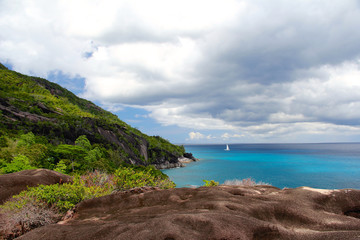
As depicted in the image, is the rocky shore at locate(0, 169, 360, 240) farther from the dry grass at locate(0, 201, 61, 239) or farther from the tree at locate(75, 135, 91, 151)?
the tree at locate(75, 135, 91, 151)

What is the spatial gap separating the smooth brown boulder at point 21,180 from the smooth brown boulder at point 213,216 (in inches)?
336

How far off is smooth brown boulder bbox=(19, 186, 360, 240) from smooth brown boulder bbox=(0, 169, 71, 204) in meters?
8.54

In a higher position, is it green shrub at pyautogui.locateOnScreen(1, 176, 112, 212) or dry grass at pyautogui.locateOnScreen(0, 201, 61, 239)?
green shrub at pyautogui.locateOnScreen(1, 176, 112, 212)

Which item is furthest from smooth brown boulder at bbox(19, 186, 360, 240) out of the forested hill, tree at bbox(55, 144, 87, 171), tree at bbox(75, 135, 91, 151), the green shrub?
tree at bbox(75, 135, 91, 151)

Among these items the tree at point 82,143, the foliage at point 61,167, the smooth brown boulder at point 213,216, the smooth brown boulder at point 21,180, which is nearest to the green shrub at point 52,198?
the smooth brown boulder at point 213,216

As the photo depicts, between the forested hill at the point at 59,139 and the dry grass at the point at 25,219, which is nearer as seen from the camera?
the dry grass at the point at 25,219

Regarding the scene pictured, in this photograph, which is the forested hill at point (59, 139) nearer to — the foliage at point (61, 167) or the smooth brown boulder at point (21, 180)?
the foliage at point (61, 167)

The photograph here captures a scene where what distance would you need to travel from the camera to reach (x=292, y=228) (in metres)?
5.63

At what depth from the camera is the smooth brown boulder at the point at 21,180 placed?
13374 millimetres

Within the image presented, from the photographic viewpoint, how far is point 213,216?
560 centimetres

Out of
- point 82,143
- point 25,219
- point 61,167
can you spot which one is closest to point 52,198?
point 25,219

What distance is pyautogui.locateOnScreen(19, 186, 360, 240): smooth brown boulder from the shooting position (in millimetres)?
5027

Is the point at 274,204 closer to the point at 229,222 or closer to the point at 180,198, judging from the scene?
the point at 229,222

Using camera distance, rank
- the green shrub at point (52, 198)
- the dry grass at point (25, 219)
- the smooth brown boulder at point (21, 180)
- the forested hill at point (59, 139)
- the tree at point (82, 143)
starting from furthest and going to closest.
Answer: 1. the tree at point (82, 143)
2. the forested hill at point (59, 139)
3. the smooth brown boulder at point (21, 180)
4. the green shrub at point (52, 198)
5. the dry grass at point (25, 219)
